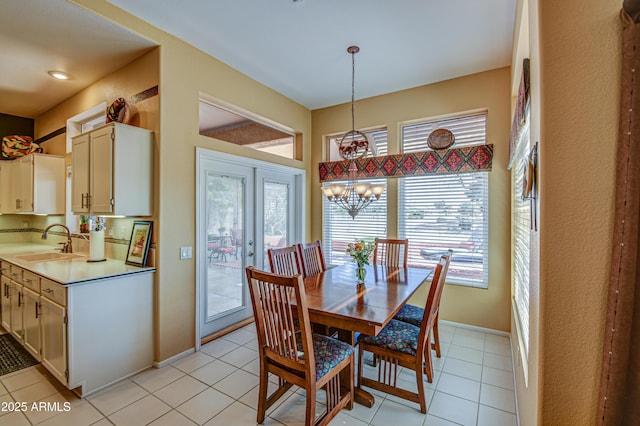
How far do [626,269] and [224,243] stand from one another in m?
3.40

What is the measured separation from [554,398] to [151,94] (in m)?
3.62

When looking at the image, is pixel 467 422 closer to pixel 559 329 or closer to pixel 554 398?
pixel 554 398

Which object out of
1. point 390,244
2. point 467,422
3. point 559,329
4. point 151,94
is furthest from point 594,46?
point 151,94

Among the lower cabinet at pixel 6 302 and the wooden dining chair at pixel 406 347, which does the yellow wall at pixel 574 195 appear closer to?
the wooden dining chair at pixel 406 347

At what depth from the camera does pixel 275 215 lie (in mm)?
4328

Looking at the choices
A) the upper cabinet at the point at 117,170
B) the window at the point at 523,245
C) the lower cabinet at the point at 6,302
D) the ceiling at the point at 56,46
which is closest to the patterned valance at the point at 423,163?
the window at the point at 523,245

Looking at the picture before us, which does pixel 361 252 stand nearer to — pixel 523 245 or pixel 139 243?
pixel 523 245

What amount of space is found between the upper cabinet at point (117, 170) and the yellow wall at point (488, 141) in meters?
3.04

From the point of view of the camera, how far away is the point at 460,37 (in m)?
2.85

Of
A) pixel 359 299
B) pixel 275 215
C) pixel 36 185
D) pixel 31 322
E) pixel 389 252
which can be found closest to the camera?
pixel 359 299

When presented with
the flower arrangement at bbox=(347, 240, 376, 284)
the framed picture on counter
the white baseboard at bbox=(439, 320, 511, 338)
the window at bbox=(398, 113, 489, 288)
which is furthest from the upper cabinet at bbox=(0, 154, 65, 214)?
the white baseboard at bbox=(439, 320, 511, 338)

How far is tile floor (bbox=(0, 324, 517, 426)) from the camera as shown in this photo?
6.66 feet

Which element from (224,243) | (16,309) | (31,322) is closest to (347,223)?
(224,243)

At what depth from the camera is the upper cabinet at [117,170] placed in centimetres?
262
